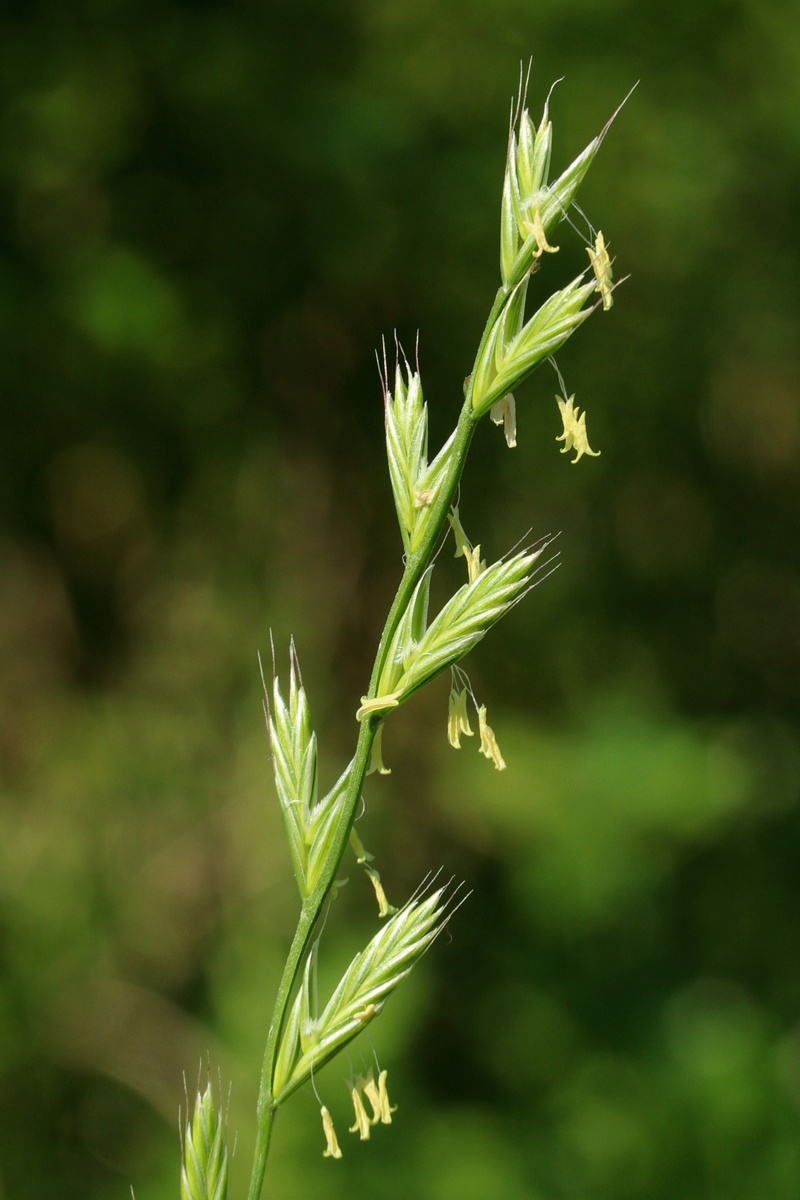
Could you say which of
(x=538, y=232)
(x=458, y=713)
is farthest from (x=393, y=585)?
(x=538, y=232)

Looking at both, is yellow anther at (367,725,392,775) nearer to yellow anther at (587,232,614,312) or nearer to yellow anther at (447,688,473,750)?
yellow anther at (447,688,473,750)

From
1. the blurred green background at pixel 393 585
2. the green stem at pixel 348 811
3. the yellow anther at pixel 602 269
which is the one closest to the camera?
the green stem at pixel 348 811

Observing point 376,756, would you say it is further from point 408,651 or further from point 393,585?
point 393,585

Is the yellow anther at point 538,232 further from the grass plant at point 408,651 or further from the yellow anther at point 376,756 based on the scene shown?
the yellow anther at point 376,756

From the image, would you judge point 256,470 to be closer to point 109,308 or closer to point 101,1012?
point 109,308

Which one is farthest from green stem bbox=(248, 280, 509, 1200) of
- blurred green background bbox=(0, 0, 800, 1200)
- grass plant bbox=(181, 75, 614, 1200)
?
blurred green background bbox=(0, 0, 800, 1200)

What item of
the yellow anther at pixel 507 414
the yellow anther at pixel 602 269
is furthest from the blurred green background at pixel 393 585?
the yellow anther at pixel 602 269

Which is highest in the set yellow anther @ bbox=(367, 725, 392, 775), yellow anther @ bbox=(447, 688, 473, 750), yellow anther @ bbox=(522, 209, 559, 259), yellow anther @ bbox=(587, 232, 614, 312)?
yellow anther @ bbox=(522, 209, 559, 259)

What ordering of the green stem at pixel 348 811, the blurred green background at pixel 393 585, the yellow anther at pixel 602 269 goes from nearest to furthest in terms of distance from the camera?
the green stem at pixel 348 811, the yellow anther at pixel 602 269, the blurred green background at pixel 393 585

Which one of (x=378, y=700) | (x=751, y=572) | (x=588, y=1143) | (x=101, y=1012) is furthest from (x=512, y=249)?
(x=751, y=572)
